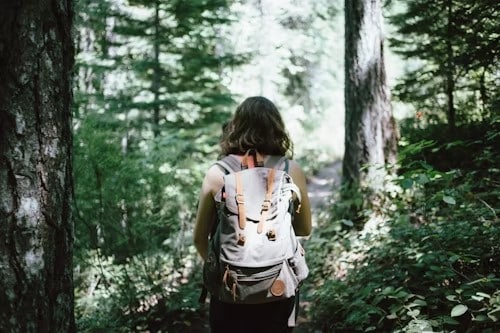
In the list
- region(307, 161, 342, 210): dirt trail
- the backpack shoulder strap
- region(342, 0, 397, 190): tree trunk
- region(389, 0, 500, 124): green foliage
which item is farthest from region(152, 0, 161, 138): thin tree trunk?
the backpack shoulder strap

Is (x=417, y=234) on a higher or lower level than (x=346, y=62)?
lower

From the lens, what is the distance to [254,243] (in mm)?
2441

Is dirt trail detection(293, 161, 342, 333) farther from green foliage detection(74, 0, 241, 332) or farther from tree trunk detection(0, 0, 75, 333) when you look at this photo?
tree trunk detection(0, 0, 75, 333)

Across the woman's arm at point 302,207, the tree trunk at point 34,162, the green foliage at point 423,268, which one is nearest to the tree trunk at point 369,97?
the green foliage at point 423,268

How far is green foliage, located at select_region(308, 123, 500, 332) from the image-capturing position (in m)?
3.13

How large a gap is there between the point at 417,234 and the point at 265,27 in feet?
28.6

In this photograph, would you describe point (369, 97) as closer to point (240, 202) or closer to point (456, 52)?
point (456, 52)

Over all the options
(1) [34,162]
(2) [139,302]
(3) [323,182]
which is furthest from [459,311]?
(3) [323,182]

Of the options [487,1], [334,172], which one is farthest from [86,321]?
[334,172]

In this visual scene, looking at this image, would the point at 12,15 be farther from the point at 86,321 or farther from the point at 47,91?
→ the point at 86,321

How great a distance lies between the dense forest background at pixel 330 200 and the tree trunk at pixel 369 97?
22cm

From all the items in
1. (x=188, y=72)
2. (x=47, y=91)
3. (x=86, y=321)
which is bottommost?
(x=86, y=321)

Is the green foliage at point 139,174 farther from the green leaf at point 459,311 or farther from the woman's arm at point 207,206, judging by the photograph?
the green leaf at point 459,311

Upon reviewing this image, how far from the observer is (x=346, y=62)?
21.1ft
